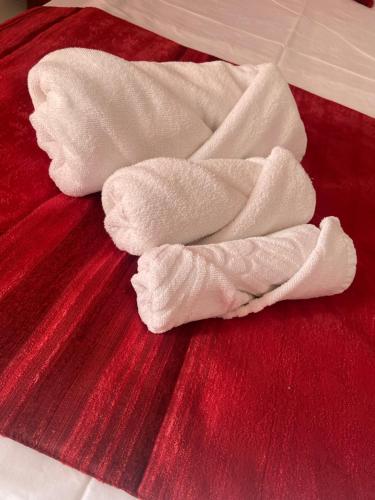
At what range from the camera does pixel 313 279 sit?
0.65 meters

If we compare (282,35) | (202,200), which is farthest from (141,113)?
(282,35)

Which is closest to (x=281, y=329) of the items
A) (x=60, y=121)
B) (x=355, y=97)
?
(x=60, y=121)

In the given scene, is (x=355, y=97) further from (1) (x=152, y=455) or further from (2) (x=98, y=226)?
(1) (x=152, y=455)

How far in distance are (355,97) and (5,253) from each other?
3.89 feet

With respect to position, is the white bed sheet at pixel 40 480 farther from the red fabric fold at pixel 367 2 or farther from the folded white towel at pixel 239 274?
the red fabric fold at pixel 367 2

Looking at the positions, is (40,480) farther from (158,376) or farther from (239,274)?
(239,274)

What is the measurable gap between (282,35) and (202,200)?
1.17m

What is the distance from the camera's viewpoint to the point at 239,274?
1.98 feet

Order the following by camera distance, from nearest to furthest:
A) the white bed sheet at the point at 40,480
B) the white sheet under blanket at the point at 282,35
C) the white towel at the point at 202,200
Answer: the white bed sheet at the point at 40,480, the white towel at the point at 202,200, the white sheet under blanket at the point at 282,35

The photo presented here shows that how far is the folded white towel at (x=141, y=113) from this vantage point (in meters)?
0.64

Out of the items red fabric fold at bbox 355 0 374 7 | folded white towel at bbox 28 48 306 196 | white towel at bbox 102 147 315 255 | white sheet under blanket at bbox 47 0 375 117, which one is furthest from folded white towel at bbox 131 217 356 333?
red fabric fold at bbox 355 0 374 7

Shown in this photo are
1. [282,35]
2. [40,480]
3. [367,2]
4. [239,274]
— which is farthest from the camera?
[367,2]

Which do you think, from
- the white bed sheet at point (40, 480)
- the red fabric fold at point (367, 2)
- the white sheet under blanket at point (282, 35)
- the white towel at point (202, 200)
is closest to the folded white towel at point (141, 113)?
the white towel at point (202, 200)

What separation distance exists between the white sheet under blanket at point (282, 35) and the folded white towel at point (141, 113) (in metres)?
0.57
